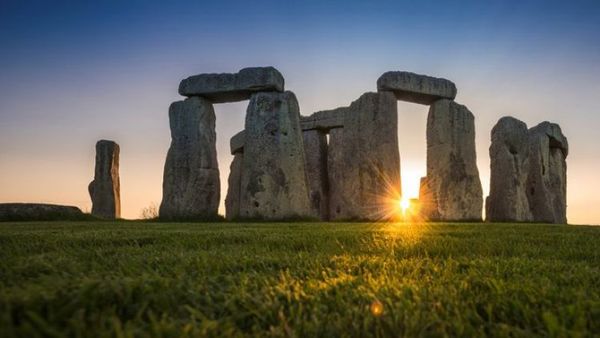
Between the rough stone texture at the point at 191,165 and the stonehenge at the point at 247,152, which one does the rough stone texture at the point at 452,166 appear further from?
the rough stone texture at the point at 191,165

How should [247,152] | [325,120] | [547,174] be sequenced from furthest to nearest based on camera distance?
[325,120], [547,174], [247,152]

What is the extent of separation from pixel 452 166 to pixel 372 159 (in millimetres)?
2432

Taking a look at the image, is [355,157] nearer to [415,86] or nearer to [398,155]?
[398,155]

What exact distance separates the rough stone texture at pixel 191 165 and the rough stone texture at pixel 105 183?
688 centimetres

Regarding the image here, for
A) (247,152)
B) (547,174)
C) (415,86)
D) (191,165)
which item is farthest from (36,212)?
(547,174)

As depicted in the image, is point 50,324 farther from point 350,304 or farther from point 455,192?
point 455,192

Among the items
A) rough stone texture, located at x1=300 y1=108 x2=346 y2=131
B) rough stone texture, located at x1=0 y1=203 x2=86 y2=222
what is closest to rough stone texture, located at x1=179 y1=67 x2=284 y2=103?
rough stone texture, located at x1=0 y1=203 x2=86 y2=222

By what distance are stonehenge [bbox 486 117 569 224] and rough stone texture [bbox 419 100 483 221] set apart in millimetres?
1186

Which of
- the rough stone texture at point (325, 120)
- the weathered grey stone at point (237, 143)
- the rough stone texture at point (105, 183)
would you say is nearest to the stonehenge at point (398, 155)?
the rough stone texture at point (325, 120)

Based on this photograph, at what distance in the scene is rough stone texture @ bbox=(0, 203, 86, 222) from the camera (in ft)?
32.4

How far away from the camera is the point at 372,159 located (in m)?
12.9

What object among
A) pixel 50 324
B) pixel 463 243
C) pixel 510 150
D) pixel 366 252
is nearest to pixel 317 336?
pixel 50 324

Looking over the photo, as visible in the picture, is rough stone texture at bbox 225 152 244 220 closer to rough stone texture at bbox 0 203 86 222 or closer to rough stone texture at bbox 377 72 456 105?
rough stone texture at bbox 377 72 456 105

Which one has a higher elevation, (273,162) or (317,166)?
(317,166)
